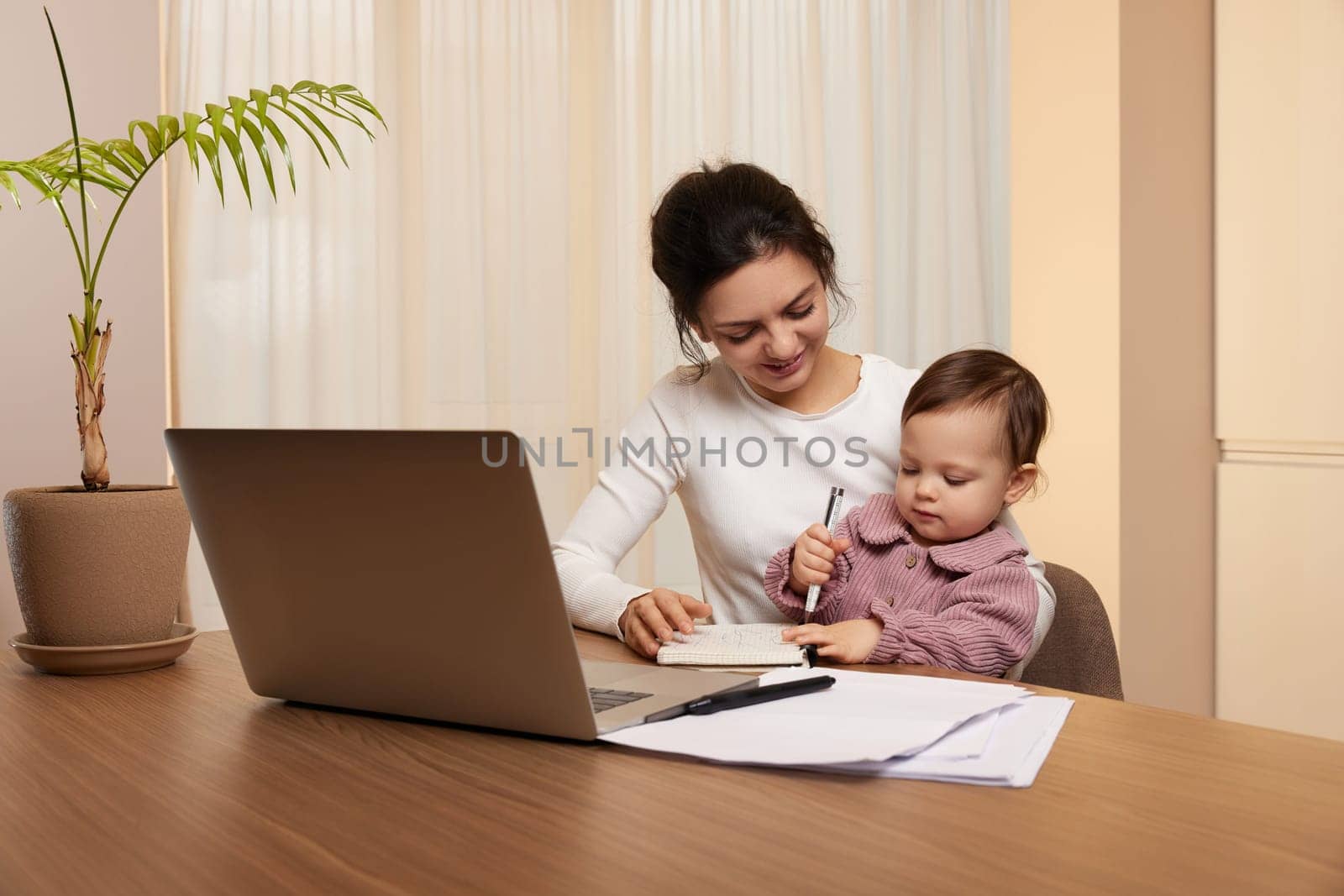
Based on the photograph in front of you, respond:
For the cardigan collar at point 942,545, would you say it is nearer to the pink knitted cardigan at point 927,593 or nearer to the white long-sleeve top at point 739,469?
the pink knitted cardigan at point 927,593

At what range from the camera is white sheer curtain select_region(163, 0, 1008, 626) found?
9.30 feet

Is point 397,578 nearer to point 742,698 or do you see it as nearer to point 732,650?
point 742,698

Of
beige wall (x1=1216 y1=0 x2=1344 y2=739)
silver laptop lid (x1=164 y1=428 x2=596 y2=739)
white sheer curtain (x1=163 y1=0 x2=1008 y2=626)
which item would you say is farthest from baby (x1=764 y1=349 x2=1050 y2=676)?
white sheer curtain (x1=163 y1=0 x2=1008 y2=626)

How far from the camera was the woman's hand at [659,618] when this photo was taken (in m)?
1.19

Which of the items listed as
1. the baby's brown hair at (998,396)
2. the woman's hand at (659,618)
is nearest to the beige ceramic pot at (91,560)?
the woman's hand at (659,618)

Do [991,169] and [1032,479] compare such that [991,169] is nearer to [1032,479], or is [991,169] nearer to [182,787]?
[1032,479]

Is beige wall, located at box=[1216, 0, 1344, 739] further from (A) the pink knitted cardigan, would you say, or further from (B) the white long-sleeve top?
(A) the pink knitted cardigan

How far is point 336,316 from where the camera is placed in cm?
295

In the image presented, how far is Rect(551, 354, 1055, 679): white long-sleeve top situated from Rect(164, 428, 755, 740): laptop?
0.70 m

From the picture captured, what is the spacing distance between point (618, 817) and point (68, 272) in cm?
232

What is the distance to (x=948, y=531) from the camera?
1374 millimetres

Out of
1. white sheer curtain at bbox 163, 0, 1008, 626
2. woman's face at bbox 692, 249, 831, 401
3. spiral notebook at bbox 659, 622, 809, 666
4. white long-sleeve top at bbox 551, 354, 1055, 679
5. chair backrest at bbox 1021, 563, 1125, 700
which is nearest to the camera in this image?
spiral notebook at bbox 659, 622, 809, 666

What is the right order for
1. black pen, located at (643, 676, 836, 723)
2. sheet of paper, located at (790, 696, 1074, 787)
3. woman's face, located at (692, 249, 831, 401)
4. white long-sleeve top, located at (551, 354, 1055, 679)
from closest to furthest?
sheet of paper, located at (790, 696, 1074, 787) → black pen, located at (643, 676, 836, 723) → woman's face, located at (692, 249, 831, 401) → white long-sleeve top, located at (551, 354, 1055, 679)

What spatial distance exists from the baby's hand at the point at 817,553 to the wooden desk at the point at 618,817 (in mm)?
482
